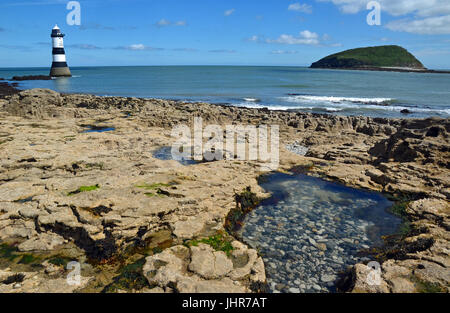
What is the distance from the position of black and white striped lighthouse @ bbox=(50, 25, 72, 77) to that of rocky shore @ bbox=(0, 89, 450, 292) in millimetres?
109153

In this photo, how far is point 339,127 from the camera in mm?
25984

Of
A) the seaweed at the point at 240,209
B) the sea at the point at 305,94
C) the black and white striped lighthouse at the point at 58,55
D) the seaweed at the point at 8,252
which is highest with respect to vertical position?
the black and white striped lighthouse at the point at 58,55

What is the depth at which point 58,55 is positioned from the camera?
110875 millimetres

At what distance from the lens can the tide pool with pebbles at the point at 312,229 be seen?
24.0 ft

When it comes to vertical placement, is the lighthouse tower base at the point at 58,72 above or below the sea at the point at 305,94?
above

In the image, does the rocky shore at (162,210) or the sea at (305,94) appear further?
the sea at (305,94)

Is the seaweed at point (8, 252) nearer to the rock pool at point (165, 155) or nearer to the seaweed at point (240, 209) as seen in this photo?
the seaweed at point (240, 209)

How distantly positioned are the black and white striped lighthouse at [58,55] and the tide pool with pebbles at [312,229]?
401 ft

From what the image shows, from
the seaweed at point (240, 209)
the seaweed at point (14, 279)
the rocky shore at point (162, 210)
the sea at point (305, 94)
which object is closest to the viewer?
the seaweed at point (14, 279)

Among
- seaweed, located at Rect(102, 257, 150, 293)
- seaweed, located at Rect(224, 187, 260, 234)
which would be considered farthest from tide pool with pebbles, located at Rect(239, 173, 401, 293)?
seaweed, located at Rect(102, 257, 150, 293)

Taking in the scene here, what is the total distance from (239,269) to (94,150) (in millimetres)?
11345

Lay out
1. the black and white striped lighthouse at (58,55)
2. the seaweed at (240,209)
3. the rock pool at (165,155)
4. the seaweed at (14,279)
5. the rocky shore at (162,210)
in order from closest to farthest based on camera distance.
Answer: the seaweed at (14,279)
the rocky shore at (162,210)
the seaweed at (240,209)
the rock pool at (165,155)
the black and white striped lighthouse at (58,55)

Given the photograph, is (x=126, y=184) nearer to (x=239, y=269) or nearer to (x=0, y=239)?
(x=0, y=239)

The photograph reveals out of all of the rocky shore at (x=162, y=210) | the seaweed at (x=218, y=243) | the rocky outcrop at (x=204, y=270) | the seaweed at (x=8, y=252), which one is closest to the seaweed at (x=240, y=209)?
the rocky shore at (x=162, y=210)
